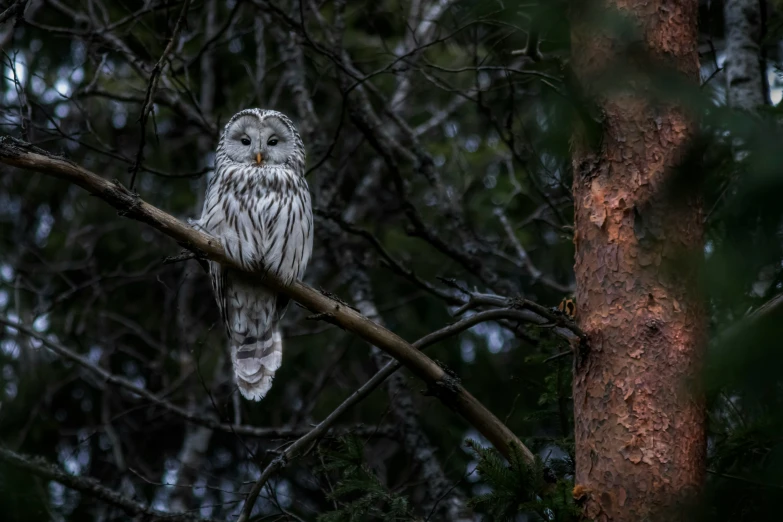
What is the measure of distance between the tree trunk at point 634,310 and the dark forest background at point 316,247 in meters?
0.17

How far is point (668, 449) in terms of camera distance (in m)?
2.69

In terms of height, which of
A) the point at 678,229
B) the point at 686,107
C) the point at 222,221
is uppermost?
the point at 222,221

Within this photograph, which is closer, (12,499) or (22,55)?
(12,499)

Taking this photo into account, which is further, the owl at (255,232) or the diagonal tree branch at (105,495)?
the owl at (255,232)

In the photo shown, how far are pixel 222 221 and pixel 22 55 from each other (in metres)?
3.33

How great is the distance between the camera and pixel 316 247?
6.95m

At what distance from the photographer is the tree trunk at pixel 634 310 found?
2699mm

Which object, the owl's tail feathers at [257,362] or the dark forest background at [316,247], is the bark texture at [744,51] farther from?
the owl's tail feathers at [257,362]

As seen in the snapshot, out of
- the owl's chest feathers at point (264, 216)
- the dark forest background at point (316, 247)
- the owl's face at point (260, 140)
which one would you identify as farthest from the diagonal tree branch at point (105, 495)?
the owl's face at point (260, 140)

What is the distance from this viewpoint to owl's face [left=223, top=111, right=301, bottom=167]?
466 centimetres

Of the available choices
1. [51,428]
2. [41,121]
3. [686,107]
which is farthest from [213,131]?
[686,107]

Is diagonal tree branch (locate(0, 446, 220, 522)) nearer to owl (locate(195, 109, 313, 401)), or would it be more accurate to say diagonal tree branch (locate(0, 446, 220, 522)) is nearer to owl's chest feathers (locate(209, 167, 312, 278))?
owl (locate(195, 109, 313, 401))

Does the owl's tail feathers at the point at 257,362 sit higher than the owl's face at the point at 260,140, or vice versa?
the owl's face at the point at 260,140

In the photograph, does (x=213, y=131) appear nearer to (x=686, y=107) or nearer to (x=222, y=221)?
(x=222, y=221)
